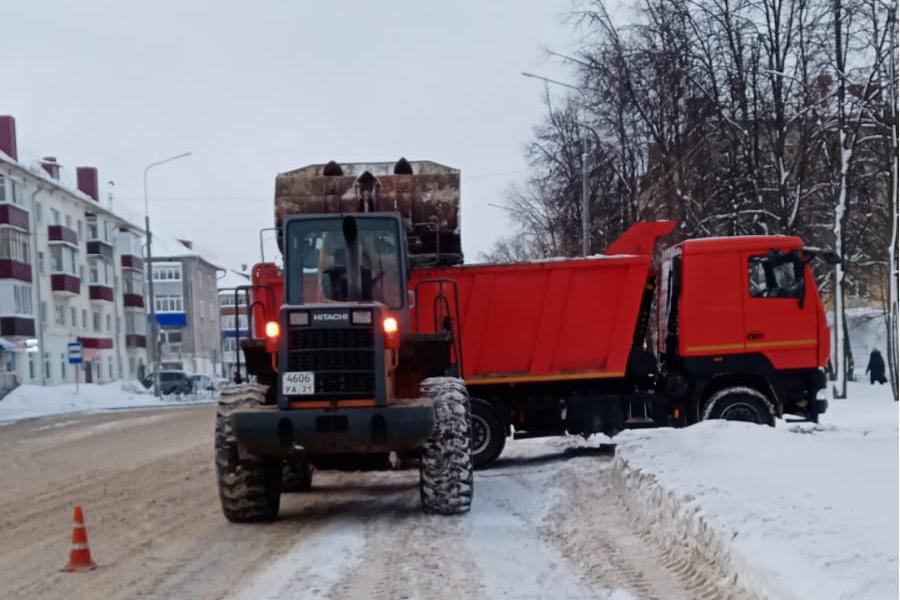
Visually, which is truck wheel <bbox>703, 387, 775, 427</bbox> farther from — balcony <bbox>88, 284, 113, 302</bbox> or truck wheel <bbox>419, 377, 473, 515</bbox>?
balcony <bbox>88, 284, 113, 302</bbox>

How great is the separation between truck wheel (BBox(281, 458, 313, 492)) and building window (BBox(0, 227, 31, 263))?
4625 centimetres

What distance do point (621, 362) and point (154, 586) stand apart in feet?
26.4

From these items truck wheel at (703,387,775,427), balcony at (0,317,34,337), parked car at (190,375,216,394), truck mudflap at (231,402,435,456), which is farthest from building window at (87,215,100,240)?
truck mudflap at (231,402,435,456)

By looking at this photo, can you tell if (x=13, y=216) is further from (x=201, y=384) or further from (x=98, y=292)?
Result: (x=98, y=292)

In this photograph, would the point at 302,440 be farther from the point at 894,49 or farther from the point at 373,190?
the point at 894,49

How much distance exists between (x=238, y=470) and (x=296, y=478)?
2.83 meters

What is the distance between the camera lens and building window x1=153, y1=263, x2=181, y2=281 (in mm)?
95125

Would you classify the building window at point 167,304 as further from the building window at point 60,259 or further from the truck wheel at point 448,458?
the truck wheel at point 448,458

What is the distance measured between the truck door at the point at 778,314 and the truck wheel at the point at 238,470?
7.10 metres

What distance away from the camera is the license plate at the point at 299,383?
31.8ft

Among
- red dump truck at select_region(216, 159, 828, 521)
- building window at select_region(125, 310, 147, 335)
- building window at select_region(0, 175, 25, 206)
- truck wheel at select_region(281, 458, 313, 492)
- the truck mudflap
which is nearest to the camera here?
the truck mudflap

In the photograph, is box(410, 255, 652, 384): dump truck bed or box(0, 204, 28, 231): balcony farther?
box(0, 204, 28, 231): balcony

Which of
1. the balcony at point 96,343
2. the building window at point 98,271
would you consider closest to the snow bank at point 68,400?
the balcony at point 96,343

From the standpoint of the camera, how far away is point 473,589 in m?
7.10
